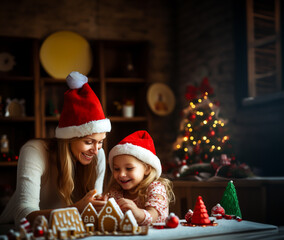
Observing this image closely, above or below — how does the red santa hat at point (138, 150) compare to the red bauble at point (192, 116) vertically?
below

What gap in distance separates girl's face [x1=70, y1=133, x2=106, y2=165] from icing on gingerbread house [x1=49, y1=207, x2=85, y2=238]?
2.33 feet

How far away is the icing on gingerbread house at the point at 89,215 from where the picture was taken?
4.24 ft

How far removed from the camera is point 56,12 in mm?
5105

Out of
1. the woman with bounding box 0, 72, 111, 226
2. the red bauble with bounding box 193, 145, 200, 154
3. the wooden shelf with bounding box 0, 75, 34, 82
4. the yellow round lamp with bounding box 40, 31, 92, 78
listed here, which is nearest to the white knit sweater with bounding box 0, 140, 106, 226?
the woman with bounding box 0, 72, 111, 226

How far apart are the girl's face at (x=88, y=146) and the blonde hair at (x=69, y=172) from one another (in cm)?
5

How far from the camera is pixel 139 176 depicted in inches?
71.3

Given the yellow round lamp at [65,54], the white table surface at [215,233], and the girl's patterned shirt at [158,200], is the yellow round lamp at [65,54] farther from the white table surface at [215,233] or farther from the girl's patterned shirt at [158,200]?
the white table surface at [215,233]

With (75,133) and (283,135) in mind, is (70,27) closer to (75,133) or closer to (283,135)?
(283,135)

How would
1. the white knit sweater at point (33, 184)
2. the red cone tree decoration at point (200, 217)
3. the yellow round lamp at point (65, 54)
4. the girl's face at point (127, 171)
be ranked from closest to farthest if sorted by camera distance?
the red cone tree decoration at point (200, 217) → the white knit sweater at point (33, 184) → the girl's face at point (127, 171) → the yellow round lamp at point (65, 54)

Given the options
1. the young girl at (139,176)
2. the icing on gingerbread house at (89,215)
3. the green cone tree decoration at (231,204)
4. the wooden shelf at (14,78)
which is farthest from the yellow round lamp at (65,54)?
the icing on gingerbread house at (89,215)

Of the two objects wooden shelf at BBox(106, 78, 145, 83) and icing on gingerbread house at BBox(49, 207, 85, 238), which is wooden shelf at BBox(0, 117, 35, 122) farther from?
icing on gingerbread house at BBox(49, 207, 85, 238)

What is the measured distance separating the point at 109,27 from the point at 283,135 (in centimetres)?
294

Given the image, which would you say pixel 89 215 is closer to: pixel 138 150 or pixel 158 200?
pixel 158 200

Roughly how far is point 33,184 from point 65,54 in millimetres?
3432
